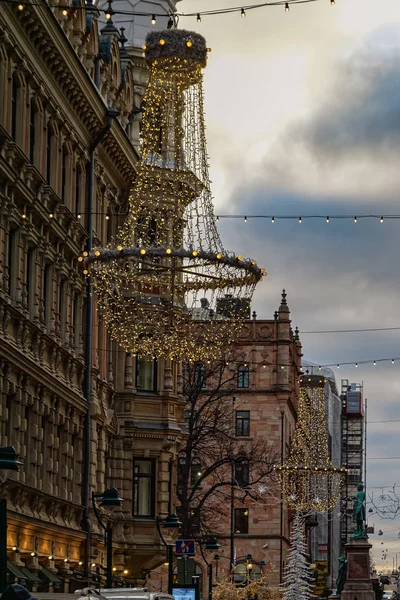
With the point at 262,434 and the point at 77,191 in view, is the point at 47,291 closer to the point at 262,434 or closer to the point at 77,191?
the point at 77,191

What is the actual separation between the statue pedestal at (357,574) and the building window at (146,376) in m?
34.0

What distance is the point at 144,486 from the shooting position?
58.6 meters

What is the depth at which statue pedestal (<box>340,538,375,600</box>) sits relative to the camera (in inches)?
3538

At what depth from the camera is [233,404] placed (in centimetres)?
10325

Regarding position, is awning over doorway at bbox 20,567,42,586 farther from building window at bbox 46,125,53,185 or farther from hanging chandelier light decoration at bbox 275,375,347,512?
hanging chandelier light decoration at bbox 275,375,347,512

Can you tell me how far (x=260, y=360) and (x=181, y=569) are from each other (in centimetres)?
6267

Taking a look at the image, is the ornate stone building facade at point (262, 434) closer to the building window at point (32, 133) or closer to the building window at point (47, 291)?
the building window at point (47, 291)

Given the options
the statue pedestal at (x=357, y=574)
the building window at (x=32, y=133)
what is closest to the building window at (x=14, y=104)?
the building window at (x=32, y=133)

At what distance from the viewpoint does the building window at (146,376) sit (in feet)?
194

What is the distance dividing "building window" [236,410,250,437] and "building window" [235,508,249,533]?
493 centimetres

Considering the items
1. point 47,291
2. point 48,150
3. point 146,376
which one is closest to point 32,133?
Answer: point 48,150

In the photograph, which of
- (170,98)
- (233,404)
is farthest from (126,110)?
(233,404)

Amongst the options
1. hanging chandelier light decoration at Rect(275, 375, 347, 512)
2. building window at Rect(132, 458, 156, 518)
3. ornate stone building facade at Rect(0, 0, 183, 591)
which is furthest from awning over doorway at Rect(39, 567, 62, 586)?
hanging chandelier light decoration at Rect(275, 375, 347, 512)

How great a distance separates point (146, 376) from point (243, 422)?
51.3 meters
